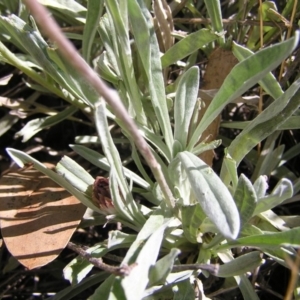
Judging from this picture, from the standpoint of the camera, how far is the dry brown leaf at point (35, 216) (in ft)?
3.82

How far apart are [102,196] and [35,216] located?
218mm

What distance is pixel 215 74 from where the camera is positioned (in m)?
1.42

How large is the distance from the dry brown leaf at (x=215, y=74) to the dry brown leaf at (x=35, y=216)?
38cm

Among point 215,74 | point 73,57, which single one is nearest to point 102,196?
point 215,74

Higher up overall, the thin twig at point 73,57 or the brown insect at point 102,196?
the thin twig at point 73,57

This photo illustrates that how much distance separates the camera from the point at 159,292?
1.07m

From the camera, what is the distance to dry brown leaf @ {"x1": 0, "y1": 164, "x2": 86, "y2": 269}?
3.82 ft

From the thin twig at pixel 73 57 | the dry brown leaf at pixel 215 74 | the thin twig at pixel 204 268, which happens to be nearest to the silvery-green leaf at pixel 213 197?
the thin twig at pixel 204 268

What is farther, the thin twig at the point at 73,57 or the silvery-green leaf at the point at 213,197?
the silvery-green leaf at the point at 213,197

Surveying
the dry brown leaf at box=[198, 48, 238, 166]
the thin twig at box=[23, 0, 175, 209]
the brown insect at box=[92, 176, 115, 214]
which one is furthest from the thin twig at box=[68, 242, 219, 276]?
the dry brown leaf at box=[198, 48, 238, 166]

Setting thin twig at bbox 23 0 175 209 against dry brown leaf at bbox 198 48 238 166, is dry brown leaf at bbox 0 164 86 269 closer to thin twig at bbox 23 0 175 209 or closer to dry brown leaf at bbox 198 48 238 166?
dry brown leaf at bbox 198 48 238 166

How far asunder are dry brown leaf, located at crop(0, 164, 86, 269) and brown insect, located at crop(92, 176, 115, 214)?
0.12m

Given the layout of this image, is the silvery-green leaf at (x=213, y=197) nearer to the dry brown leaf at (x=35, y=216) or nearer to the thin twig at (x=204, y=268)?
the thin twig at (x=204, y=268)

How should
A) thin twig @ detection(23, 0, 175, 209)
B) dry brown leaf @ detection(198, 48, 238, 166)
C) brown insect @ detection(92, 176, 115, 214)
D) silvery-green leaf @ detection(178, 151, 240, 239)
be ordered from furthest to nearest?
dry brown leaf @ detection(198, 48, 238, 166)
brown insect @ detection(92, 176, 115, 214)
silvery-green leaf @ detection(178, 151, 240, 239)
thin twig @ detection(23, 0, 175, 209)
